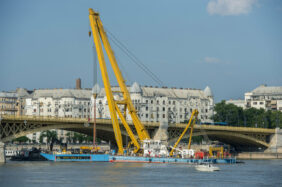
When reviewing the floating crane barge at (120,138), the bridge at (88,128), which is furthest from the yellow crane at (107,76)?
the bridge at (88,128)

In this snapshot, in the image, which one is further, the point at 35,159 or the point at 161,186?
the point at 35,159

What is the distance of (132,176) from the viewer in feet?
376

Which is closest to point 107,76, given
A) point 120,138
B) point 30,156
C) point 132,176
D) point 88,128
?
point 120,138

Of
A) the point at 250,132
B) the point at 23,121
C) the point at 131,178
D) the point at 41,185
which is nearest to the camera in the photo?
the point at 41,185

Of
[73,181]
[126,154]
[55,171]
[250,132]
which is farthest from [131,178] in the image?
[250,132]

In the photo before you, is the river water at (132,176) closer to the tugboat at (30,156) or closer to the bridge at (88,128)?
the bridge at (88,128)

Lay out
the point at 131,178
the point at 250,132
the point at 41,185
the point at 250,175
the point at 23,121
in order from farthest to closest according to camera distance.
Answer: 1. the point at 250,132
2. the point at 23,121
3. the point at 250,175
4. the point at 131,178
5. the point at 41,185

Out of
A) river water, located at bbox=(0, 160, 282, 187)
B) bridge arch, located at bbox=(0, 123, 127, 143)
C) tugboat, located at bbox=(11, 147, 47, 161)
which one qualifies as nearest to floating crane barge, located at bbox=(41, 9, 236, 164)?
bridge arch, located at bbox=(0, 123, 127, 143)

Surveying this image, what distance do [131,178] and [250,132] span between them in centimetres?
9149

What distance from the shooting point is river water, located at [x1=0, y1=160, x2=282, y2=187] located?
104875 mm

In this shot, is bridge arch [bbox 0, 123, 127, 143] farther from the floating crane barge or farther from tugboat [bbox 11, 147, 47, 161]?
tugboat [bbox 11, 147, 47, 161]

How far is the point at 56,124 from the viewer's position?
15750cm

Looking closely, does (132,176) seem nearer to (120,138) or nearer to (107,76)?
(120,138)

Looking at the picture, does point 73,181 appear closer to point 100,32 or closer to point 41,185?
point 41,185
